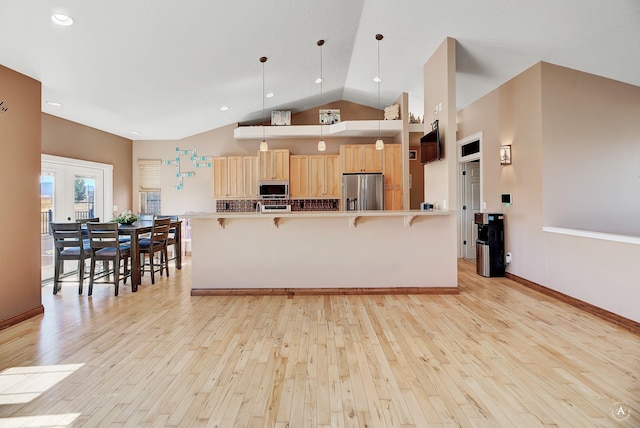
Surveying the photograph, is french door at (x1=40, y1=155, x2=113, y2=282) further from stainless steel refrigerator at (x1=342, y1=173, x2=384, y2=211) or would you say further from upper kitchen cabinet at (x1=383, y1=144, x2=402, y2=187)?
upper kitchen cabinet at (x1=383, y1=144, x2=402, y2=187)

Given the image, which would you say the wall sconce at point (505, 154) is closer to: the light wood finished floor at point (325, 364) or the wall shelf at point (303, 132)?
the light wood finished floor at point (325, 364)

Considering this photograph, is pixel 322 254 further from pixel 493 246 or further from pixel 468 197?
pixel 468 197

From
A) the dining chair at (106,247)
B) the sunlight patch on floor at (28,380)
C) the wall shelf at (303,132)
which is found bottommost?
the sunlight patch on floor at (28,380)

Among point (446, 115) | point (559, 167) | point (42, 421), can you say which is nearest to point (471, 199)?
point (559, 167)

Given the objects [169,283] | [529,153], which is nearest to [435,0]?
[529,153]

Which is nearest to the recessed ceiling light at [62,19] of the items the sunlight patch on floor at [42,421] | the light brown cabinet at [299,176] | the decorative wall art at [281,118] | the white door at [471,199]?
the sunlight patch on floor at [42,421]

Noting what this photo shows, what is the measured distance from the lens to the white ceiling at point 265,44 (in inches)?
115

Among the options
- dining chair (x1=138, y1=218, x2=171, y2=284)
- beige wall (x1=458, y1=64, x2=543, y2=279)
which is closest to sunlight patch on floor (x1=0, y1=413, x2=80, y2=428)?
dining chair (x1=138, y1=218, x2=171, y2=284)

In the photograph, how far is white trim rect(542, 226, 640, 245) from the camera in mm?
2969

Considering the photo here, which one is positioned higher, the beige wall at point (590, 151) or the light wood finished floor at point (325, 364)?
the beige wall at point (590, 151)

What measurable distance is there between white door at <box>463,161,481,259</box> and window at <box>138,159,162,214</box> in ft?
22.0

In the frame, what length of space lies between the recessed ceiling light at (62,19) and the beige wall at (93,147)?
110 inches

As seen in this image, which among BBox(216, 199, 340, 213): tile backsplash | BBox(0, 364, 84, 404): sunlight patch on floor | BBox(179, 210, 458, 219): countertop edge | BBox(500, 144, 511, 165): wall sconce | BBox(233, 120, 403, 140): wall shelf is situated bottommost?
BBox(0, 364, 84, 404): sunlight patch on floor

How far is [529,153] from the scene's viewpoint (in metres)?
4.28
